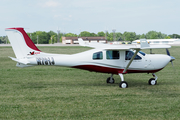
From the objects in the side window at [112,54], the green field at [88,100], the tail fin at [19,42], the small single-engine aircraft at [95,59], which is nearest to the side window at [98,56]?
the small single-engine aircraft at [95,59]

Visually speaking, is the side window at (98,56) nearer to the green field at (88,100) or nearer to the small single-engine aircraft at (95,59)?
the small single-engine aircraft at (95,59)

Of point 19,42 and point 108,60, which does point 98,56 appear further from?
point 19,42

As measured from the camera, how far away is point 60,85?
495 inches

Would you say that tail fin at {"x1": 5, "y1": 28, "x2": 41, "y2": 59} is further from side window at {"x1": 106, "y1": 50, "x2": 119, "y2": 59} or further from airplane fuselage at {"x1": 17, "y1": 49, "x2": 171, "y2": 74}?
side window at {"x1": 106, "y1": 50, "x2": 119, "y2": 59}

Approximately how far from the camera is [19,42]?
1183cm

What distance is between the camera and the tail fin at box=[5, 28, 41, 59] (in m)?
11.7

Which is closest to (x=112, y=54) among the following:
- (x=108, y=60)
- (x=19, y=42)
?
(x=108, y=60)

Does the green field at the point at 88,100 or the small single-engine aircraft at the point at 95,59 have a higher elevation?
the small single-engine aircraft at the point at 95,59

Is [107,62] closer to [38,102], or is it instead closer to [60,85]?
[60,85]

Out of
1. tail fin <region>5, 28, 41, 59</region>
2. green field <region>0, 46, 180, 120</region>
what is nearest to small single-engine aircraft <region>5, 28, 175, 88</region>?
tail fin <region>5, 28, 41, 59</region>

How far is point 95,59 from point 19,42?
4044 mm

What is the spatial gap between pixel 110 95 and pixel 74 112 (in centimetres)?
282

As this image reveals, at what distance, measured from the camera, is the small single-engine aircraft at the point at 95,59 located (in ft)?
38.5

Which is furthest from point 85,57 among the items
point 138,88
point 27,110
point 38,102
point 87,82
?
point 27,110
